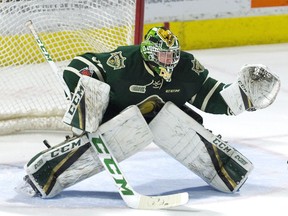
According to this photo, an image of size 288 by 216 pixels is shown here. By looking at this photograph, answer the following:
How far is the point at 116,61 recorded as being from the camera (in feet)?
12.3

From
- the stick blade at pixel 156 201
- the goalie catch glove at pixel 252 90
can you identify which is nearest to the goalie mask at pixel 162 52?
the goalie catch glove at pixel 252 90

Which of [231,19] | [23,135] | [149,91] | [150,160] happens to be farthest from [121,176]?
[231,19]

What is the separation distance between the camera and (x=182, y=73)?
3.80 metres

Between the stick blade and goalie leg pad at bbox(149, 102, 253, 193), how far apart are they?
0.25 meters

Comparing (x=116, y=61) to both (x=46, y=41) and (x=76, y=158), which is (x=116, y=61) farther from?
(x=46, y=41)

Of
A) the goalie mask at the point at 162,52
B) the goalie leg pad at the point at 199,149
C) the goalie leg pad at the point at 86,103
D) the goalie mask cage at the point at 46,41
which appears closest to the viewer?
the goalie leg pad at the point at 86,103

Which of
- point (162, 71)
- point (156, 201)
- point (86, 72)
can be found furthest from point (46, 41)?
point (156, 201)

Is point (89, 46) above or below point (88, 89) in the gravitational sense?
below

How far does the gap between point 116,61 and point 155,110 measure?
0.77 ft

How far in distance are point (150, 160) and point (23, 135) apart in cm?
80

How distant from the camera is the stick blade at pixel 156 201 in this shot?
3629 millimetres

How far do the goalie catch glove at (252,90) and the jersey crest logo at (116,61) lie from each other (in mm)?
412

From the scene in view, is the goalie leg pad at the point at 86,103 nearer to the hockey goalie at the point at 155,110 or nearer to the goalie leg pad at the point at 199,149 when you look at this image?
the hockey goalie at the point at 155,110

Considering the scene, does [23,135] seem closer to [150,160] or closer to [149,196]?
[150,160]
